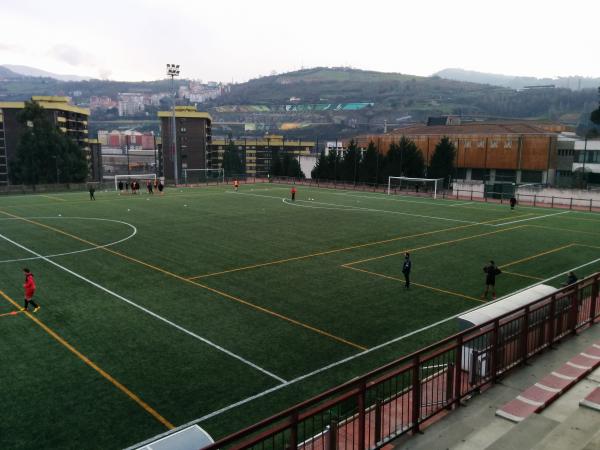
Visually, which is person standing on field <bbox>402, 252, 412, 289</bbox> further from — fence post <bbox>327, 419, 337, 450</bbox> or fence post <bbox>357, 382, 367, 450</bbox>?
fence post <bbox>327, 419, 337, 450</bbox>

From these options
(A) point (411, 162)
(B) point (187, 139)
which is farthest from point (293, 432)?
(B) point (187, 139)

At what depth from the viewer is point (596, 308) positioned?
14.5 metres

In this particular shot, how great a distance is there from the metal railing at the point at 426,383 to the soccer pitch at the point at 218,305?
2526 mm

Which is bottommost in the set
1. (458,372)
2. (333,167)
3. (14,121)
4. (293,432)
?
(458,372)

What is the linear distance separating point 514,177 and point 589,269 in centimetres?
6038

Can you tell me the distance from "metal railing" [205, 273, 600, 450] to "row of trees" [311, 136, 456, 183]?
6392 cm

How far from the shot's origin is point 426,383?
9.52 m

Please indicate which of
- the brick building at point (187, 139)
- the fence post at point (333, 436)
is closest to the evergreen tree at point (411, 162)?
the brick building at point (187, 139)

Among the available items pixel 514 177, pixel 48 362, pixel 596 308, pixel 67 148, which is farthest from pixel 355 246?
pixel 67 148

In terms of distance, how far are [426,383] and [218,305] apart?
1076 cm

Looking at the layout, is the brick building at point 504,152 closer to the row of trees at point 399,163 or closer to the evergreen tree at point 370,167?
the row of trees at point 399,163

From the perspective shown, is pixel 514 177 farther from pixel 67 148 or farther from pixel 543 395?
pixel 543 395

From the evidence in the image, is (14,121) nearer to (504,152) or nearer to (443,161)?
(443,161)

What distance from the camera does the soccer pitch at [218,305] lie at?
11664 mm
